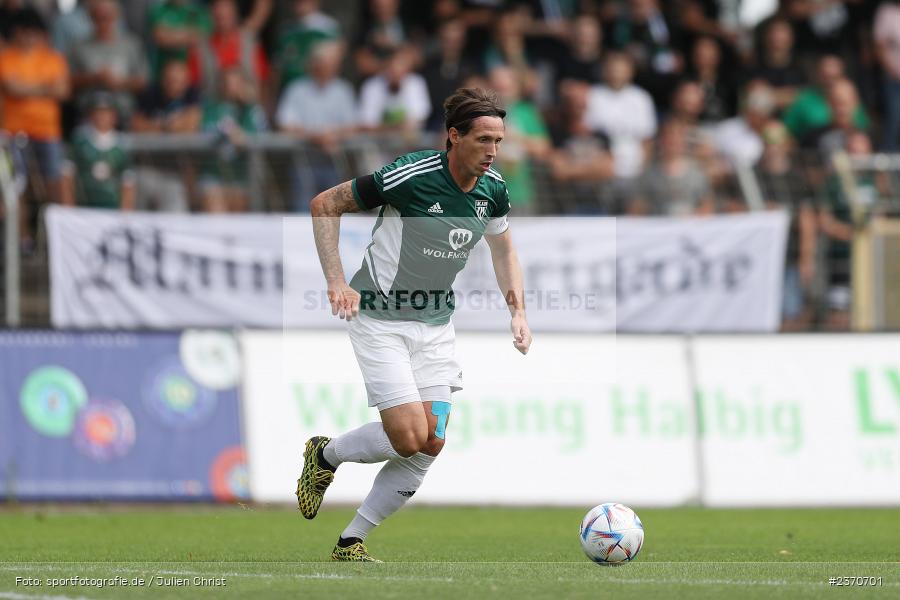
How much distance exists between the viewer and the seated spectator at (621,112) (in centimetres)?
1755

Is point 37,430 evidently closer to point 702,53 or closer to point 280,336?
point 280,336

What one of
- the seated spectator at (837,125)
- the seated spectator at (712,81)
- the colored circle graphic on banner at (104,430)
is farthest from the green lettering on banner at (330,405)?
the seated spectator at (837,125)

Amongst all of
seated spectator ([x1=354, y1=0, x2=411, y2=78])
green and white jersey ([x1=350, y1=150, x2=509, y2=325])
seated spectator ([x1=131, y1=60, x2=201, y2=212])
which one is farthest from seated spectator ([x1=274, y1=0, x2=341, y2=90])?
green and white jersey ([x1=350, y1=150, x2=509, y2=325])

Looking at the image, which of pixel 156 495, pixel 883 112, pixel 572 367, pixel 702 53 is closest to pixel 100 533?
pixel 156 495

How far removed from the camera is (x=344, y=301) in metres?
8.05

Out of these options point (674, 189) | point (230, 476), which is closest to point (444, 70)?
point (674, 189)

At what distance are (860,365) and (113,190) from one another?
7.63 metres

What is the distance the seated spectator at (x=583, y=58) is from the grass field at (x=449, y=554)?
643cm

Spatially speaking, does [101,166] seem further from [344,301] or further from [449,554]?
[344,301]

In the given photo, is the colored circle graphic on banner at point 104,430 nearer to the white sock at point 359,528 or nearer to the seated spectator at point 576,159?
the seated spectator at point 576,159

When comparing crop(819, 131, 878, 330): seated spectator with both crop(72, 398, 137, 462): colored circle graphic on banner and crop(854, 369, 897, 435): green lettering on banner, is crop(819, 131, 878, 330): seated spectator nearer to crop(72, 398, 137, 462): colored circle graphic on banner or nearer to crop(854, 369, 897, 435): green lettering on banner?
crop(854, 369, 897, 435): green lettering on banner

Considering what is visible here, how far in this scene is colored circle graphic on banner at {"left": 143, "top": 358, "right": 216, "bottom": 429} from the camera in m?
13.9

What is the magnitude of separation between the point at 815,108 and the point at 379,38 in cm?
531

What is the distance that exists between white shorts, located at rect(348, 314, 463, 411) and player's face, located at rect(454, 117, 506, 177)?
964 millimetres
